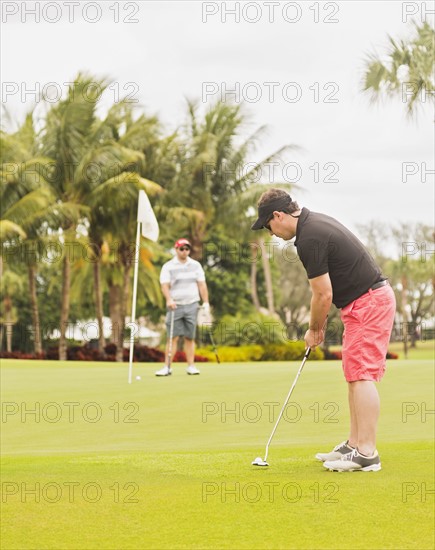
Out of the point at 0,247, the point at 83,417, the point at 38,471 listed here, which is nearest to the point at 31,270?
the point at 0,247

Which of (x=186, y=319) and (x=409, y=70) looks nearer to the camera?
(x=186, y=319)

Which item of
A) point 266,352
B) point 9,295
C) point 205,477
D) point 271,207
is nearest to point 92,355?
point 266,352

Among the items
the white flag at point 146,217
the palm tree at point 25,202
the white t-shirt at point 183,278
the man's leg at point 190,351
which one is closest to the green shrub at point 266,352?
the palm tree at point 25,202

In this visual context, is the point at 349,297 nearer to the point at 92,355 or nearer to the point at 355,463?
the point at 355,463

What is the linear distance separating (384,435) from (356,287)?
7.32 ft

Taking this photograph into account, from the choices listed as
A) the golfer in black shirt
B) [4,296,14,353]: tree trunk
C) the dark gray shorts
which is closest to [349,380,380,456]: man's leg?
the golfer in black shirt

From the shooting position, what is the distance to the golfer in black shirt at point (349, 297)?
5969mm

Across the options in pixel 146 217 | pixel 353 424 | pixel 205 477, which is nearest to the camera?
pixel 205 477

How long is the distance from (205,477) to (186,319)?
34.2 feet

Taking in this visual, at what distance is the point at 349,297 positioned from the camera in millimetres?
6199

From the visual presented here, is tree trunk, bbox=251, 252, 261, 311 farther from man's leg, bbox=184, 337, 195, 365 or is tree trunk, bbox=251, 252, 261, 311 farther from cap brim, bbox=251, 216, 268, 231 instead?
cap brim, bbox=251, 216, 268, 231

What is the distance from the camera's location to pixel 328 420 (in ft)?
29.6

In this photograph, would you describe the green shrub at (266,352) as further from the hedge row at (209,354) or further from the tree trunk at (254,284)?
the tree trunk at (254,284)

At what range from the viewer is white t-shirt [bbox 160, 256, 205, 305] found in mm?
15867
